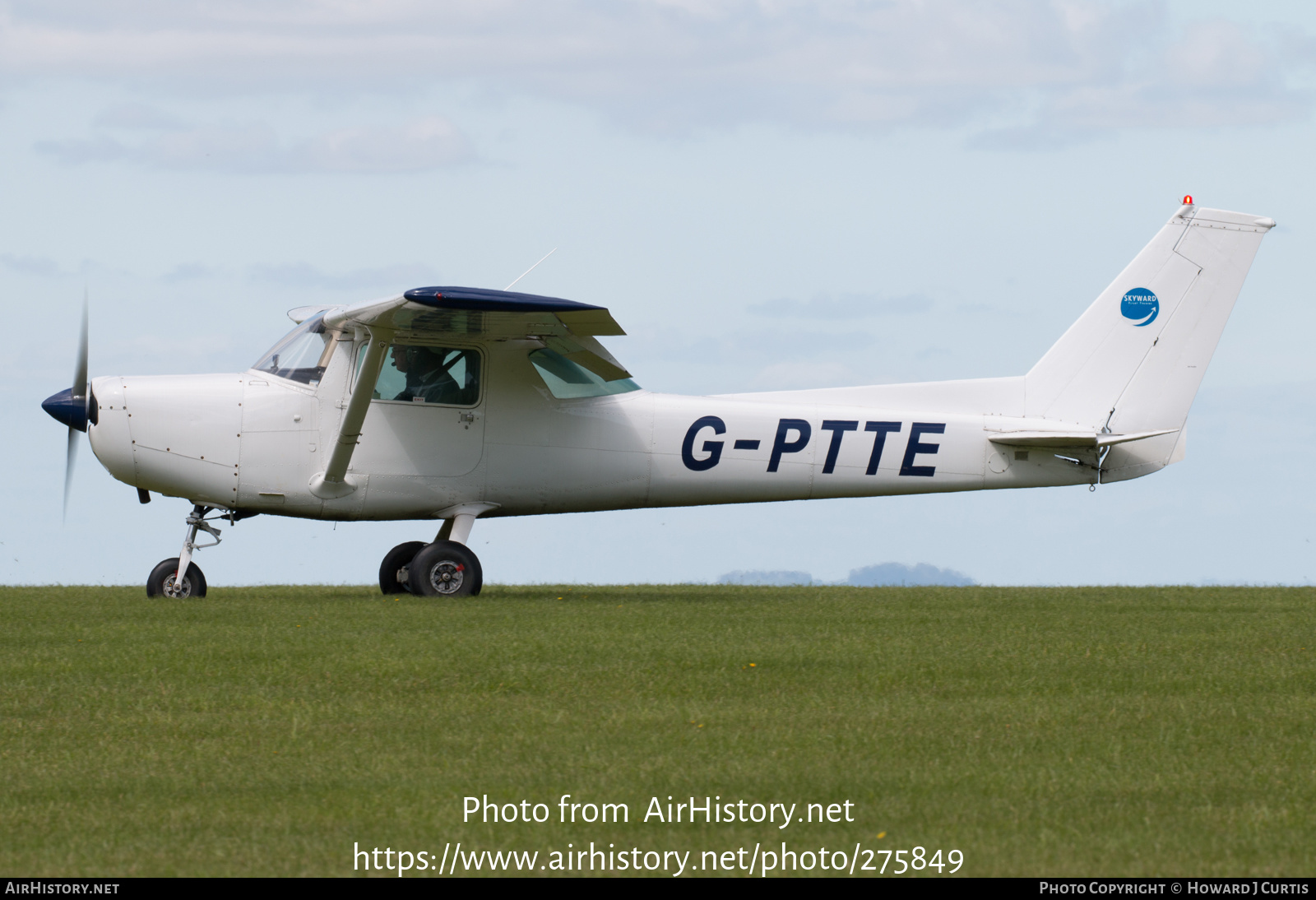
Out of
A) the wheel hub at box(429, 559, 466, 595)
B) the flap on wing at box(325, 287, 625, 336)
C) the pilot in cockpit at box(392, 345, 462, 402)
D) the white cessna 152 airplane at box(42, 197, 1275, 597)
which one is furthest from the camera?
the wheel hub at box(429, 559, 466, 595)

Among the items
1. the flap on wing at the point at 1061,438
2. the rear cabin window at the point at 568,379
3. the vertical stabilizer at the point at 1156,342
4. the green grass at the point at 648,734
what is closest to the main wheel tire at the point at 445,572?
the green grass at the point at 648,734

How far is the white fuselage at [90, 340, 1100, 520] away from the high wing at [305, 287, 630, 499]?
0.29 m

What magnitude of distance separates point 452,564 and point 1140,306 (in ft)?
26.3

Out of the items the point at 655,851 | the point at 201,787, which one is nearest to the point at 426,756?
the point at 201,787

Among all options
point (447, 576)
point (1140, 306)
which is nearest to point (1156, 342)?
point (1140, 306)

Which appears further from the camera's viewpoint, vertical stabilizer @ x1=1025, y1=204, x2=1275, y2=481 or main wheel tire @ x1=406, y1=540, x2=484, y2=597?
vertical stabilizer @ x1=1025, y1=204, x2=1275, y2=481

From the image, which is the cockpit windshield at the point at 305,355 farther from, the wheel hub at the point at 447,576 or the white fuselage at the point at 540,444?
the wheel hub at the point at 447,576

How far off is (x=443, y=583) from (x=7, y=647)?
486 centimetres

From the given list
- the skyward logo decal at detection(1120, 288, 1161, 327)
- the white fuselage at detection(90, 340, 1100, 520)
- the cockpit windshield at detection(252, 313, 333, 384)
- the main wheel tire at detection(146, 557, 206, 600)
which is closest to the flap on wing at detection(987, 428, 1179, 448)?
the white fuselage at detection(90, 340, 1100, 520)

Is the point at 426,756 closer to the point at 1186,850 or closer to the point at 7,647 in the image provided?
the point at 1186,850

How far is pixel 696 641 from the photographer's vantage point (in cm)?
1095

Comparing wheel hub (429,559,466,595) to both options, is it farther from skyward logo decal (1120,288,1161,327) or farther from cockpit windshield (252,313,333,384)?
skyward logo decal (1120,288,1161,327)

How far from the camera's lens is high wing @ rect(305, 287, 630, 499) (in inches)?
501

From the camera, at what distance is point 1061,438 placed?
1571cm
